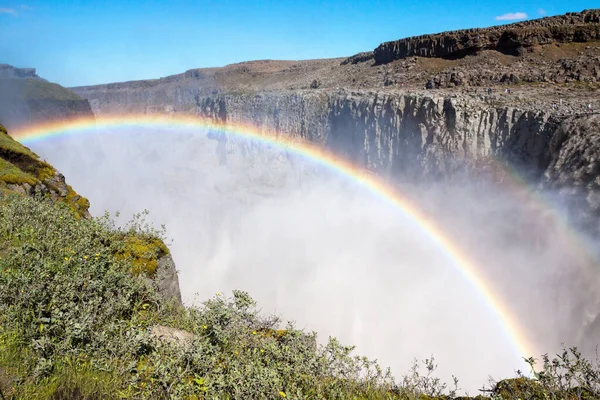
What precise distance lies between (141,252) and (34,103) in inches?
3010

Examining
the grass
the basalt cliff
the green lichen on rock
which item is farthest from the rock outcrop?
the green lichen on rock

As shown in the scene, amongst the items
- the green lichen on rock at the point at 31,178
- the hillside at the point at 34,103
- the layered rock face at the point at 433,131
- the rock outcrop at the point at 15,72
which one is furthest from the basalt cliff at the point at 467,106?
the rock outcrop at the point at 15,72

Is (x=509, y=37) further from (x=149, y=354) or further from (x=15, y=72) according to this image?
(x=15, y=72)

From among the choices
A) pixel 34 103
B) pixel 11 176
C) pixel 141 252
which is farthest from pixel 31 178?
pixel 34 103

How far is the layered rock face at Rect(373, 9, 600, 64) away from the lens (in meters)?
48.8

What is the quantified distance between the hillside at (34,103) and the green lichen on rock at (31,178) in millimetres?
50208

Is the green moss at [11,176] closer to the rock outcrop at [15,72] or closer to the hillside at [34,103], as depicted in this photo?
the hillside at [34,103]

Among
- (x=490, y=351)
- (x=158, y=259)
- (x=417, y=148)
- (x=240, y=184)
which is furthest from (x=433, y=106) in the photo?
(x=240, y=184)

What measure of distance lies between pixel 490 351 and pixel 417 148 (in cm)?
2507

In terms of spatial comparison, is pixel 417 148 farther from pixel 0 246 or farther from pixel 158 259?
pixel 0 246

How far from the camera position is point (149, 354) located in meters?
4.90

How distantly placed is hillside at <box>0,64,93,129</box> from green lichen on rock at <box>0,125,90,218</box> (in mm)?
50208

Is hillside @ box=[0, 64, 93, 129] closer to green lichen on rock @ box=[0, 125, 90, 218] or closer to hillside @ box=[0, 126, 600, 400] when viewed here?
green lichen on rock @ box=[0, 125, 90, 218]

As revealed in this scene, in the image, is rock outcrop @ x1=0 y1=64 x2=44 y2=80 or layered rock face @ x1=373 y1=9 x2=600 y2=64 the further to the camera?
rock outcrop @ x1=0 y1=64 x2=44 y2=80
